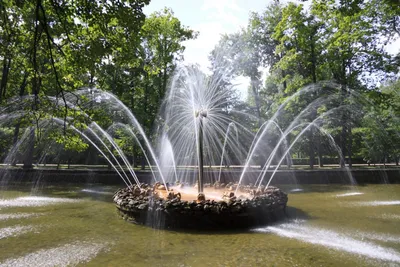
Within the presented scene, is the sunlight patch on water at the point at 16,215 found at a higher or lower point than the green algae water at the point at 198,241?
higher

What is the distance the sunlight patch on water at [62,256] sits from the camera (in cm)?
538

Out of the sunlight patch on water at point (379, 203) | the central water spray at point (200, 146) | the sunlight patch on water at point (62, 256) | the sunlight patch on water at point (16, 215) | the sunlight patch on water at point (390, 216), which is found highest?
the central water spray at point (200, 146)

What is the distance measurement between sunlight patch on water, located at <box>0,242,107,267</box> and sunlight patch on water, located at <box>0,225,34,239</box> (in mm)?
1858

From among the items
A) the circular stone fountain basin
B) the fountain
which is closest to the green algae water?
the circular stone fountain basin

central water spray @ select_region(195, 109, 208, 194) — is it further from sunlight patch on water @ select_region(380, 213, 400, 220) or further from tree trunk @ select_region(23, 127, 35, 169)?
tree trunk @ select_region(23, 127, 35, 169)

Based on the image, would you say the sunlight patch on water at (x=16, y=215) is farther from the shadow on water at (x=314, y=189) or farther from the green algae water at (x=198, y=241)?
the shadow on water at (x=314, y=189)

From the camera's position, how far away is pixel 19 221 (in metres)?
8.75

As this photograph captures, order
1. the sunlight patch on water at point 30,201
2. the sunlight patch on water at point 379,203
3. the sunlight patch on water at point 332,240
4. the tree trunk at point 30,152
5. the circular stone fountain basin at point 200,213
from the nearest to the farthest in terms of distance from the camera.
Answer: the sunlight patch on water at point 332,240, the circular stone fountain basin at point 200,213, the sunlight patch on water at point 379,203, the sunlight patch on water at point 30,201, the tree trunk at point 30,152

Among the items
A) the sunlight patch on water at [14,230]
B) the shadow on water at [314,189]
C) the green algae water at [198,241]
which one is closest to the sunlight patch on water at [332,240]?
the green algae water at [198,241]

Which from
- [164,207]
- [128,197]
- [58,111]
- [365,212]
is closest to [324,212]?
[365,212]

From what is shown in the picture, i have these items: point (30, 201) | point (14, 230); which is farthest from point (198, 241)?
point (30, 201)

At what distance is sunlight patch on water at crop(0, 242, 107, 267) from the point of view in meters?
5.38

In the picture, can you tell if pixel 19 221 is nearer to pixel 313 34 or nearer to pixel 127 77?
pixel 127 77

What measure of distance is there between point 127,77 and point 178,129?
744 cm
